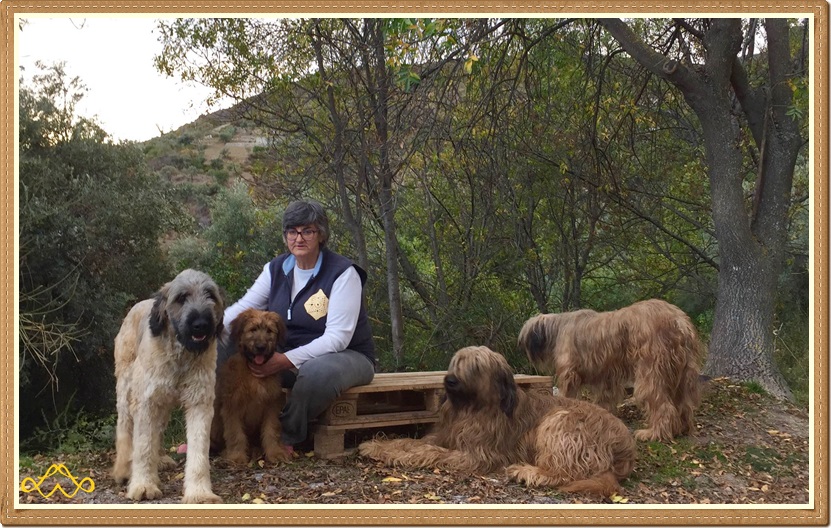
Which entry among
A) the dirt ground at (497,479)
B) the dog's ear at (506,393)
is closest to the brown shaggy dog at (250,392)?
the dirt ground at (497,479)

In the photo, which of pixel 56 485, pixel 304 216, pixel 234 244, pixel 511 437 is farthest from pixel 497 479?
pixel 234 244

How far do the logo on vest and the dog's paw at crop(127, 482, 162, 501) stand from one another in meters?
1.63

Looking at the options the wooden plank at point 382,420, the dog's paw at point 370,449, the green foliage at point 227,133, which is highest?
the green foliage at point 227,133

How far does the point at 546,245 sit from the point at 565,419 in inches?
186

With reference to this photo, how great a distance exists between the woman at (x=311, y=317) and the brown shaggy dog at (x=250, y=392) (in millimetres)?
74

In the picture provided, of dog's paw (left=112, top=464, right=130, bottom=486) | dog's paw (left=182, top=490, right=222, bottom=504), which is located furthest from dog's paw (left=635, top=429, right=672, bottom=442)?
dog's paw (left=112, top=464, right=130, bottom=486)

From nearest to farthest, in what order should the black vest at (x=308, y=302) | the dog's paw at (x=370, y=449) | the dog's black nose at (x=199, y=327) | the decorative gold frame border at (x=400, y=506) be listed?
the decorative gold frame border at (x=400, y=506) → the dog's black nose at (x=199, y=327) → the dog's paw at (x=370, y=449) → the black vest at (x=308, y=302)

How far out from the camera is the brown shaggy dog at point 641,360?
600 centimetres

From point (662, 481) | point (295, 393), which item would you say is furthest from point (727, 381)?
point (295, 393)

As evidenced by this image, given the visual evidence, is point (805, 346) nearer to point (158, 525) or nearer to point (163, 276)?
point (158, 525)

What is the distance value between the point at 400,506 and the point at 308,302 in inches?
69.7

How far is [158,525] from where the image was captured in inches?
169

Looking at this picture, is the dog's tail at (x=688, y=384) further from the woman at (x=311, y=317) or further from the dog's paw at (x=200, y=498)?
the dog's paw at (x=200, y=498)

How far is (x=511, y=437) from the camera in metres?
5.31
